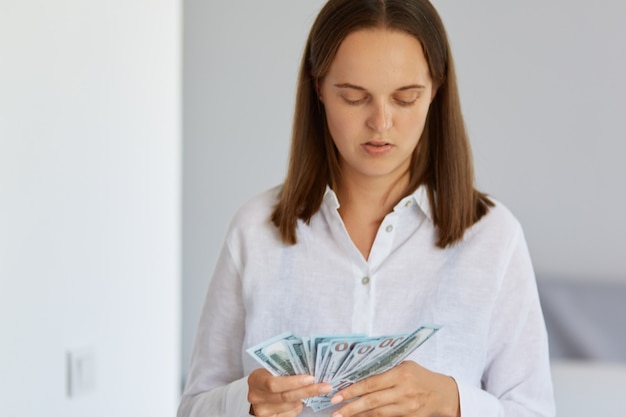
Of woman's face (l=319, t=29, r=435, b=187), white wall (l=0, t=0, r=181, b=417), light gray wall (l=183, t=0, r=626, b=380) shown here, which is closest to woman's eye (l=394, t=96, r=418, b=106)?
woman's face (l=319, t=29, r=435, b=187)

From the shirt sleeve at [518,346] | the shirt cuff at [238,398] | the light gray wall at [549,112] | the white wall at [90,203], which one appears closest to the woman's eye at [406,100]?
the shirt sleeve at [518,346]

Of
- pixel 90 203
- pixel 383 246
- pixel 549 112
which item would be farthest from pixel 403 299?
pixel 549 112

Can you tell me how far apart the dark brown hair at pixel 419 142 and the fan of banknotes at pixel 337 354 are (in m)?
0.33

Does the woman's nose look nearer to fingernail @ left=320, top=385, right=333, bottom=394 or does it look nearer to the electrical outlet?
fingernail @ left=320, top=385, right=333, bottom=394

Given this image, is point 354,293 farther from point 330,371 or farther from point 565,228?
point 565,228

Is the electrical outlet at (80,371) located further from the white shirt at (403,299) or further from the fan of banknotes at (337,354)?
the fan of banknotes at (337,354)

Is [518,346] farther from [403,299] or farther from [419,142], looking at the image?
[419,142]

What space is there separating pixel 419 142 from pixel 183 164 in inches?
74.8

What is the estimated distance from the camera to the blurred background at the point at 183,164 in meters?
2.26

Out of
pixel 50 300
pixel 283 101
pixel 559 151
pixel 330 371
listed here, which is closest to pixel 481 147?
pixel 559 151

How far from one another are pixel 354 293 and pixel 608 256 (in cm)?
152

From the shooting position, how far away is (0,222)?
2145mm

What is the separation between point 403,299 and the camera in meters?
1.59

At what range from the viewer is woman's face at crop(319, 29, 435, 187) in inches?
60.1
